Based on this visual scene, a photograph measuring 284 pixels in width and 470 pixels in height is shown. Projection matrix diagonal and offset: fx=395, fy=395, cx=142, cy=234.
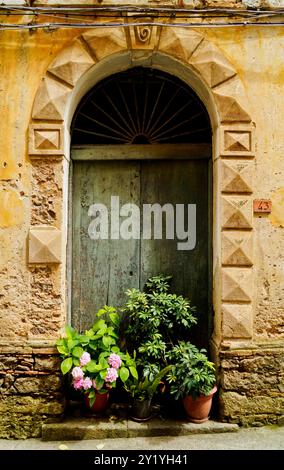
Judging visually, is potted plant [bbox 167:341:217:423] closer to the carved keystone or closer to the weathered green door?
the weathered green door

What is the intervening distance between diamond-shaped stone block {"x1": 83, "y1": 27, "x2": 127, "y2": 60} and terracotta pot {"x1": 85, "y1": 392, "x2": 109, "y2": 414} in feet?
11.3

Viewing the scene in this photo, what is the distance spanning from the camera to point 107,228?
180 inches

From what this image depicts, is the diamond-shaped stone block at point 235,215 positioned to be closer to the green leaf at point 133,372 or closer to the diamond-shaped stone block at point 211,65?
the diamond-shaped stone block at point 211,65

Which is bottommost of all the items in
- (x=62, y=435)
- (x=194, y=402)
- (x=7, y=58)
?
(x=62, y=435)

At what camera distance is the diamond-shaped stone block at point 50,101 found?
158 inches

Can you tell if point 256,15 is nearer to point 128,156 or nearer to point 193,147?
point 193,147

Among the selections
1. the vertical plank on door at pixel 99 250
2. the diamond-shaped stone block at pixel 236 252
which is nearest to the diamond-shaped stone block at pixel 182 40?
the vertical plank on door at pixel 99 250

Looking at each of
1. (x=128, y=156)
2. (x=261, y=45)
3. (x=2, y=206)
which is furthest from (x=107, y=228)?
(x=261, y=45)

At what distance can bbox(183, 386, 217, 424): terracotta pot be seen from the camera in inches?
151

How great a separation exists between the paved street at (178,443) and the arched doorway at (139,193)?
107cm

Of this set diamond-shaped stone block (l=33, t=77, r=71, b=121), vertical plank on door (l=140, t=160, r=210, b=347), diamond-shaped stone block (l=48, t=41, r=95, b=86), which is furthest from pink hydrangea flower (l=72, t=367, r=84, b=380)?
diamond-shaped stone block (l=48, t=41, r=95, b=86)

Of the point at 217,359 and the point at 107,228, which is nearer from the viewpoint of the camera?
the point at 217,359

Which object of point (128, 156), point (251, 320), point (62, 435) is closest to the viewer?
point (62, 435)

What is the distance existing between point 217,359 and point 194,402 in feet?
1.59
